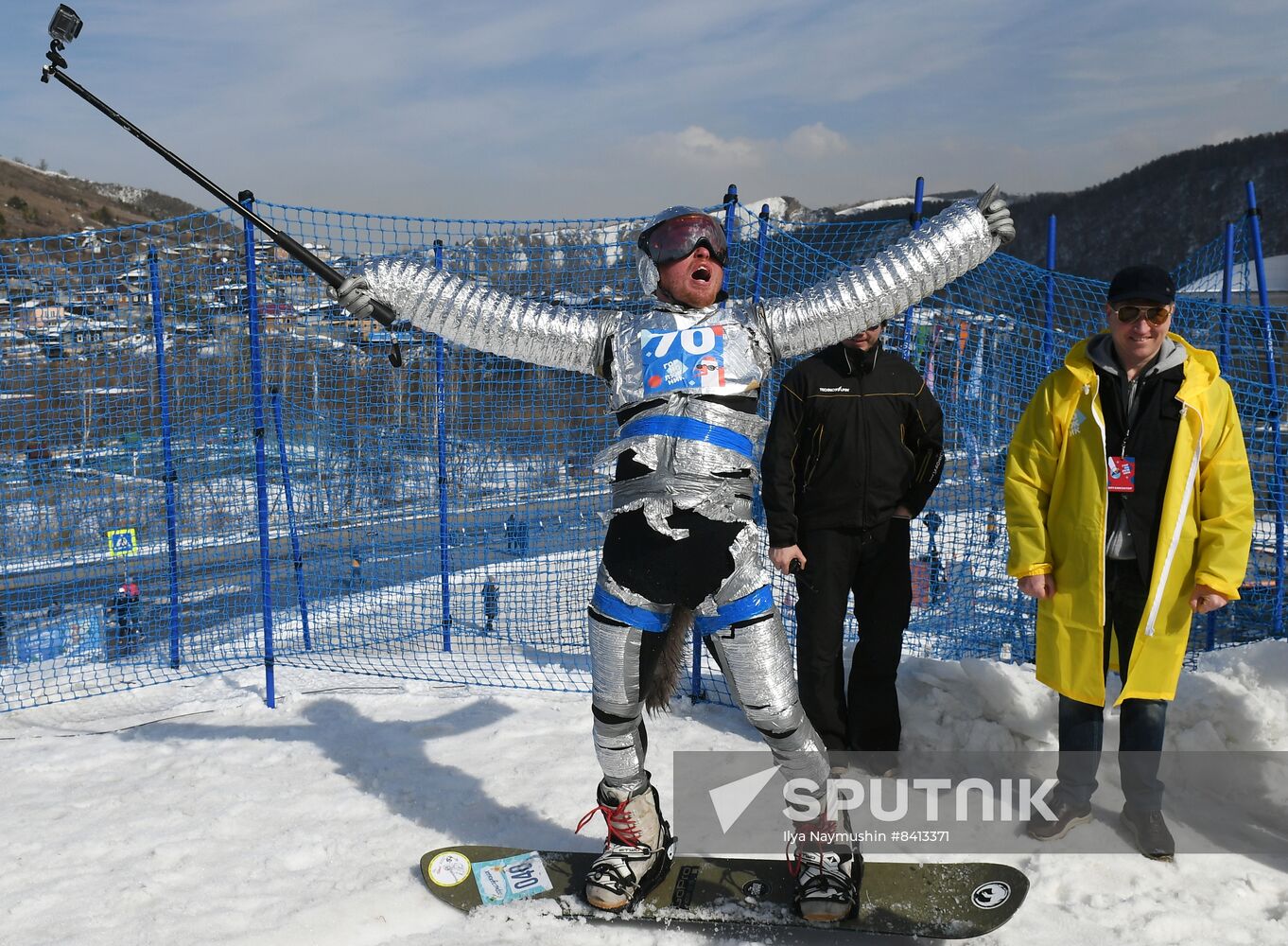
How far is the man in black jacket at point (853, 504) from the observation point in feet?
12.1

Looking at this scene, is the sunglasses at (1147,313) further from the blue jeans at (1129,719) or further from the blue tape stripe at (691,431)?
the blue tape stripe at (691,431)

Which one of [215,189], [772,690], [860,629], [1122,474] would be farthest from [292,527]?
[1122,474]

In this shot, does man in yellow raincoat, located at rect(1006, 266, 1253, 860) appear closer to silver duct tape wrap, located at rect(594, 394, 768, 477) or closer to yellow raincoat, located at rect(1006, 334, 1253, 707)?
yellow raincoat, located at rect(1006, 334, 1253, 707)

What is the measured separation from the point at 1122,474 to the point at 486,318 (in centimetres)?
217

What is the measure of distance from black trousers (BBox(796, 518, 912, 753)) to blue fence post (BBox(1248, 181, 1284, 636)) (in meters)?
3.02

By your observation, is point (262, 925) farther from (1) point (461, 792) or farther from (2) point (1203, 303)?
(2) point (1203, 303)

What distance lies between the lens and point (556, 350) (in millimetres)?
2871

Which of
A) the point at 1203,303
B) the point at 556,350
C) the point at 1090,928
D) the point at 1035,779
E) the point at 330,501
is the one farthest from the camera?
the point at 330,501

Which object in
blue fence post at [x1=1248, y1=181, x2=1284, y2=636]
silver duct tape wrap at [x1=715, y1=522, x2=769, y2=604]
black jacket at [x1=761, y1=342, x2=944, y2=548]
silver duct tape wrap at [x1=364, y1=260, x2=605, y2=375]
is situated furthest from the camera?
blue fence post at [x1=1248, y1=181, x2=1284, y2=636]

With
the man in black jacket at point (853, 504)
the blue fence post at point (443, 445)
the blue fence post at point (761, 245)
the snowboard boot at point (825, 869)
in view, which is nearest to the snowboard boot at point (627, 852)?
the snowboard boot at point (825, 869)

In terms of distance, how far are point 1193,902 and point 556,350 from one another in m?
2.61

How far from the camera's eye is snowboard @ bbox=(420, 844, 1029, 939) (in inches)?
106

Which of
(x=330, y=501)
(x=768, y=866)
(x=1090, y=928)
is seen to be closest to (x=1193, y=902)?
(x=1090, y=928)

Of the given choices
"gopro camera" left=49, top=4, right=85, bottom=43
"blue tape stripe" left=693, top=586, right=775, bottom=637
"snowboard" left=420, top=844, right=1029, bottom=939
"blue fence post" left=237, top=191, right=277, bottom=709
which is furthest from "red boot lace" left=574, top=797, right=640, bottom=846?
"gopro camera" left=49, top=4, right=85, bottom=43
